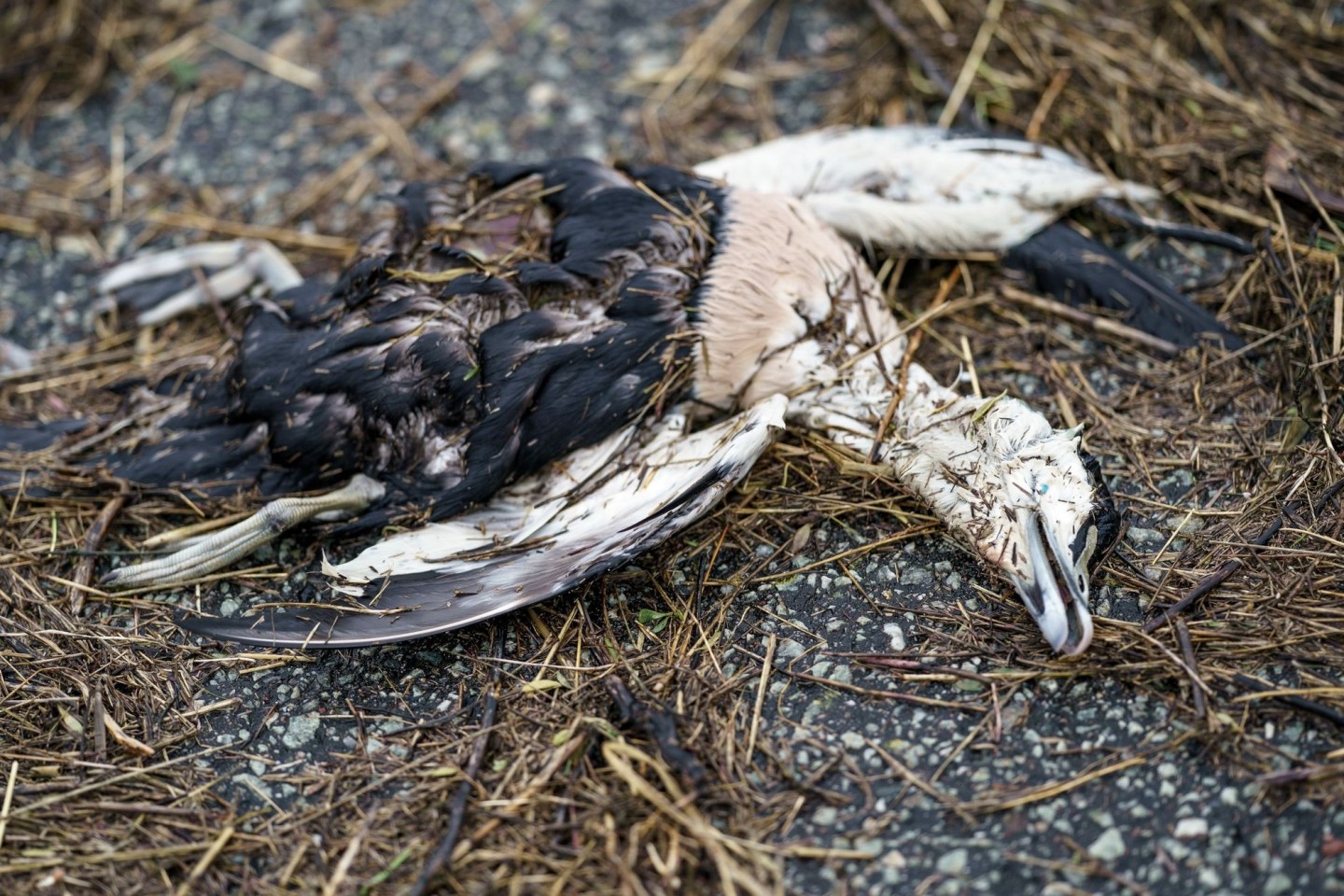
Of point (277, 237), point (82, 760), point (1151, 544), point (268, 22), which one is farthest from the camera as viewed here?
point (268, 22)

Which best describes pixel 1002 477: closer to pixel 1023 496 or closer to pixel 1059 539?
pixel 1023 496

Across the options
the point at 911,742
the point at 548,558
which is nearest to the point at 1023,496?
the point at 911,742

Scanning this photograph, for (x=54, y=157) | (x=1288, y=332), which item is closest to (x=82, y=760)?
(x=54, y=157)

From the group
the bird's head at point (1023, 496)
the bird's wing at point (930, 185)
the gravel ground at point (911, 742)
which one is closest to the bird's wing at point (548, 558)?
the gravel ground at point (911, 742)

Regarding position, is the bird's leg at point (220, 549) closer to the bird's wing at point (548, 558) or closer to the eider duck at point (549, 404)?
the eider duck at point (549, 404)

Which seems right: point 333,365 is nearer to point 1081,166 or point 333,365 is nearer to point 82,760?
point 82,760

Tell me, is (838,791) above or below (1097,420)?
below
